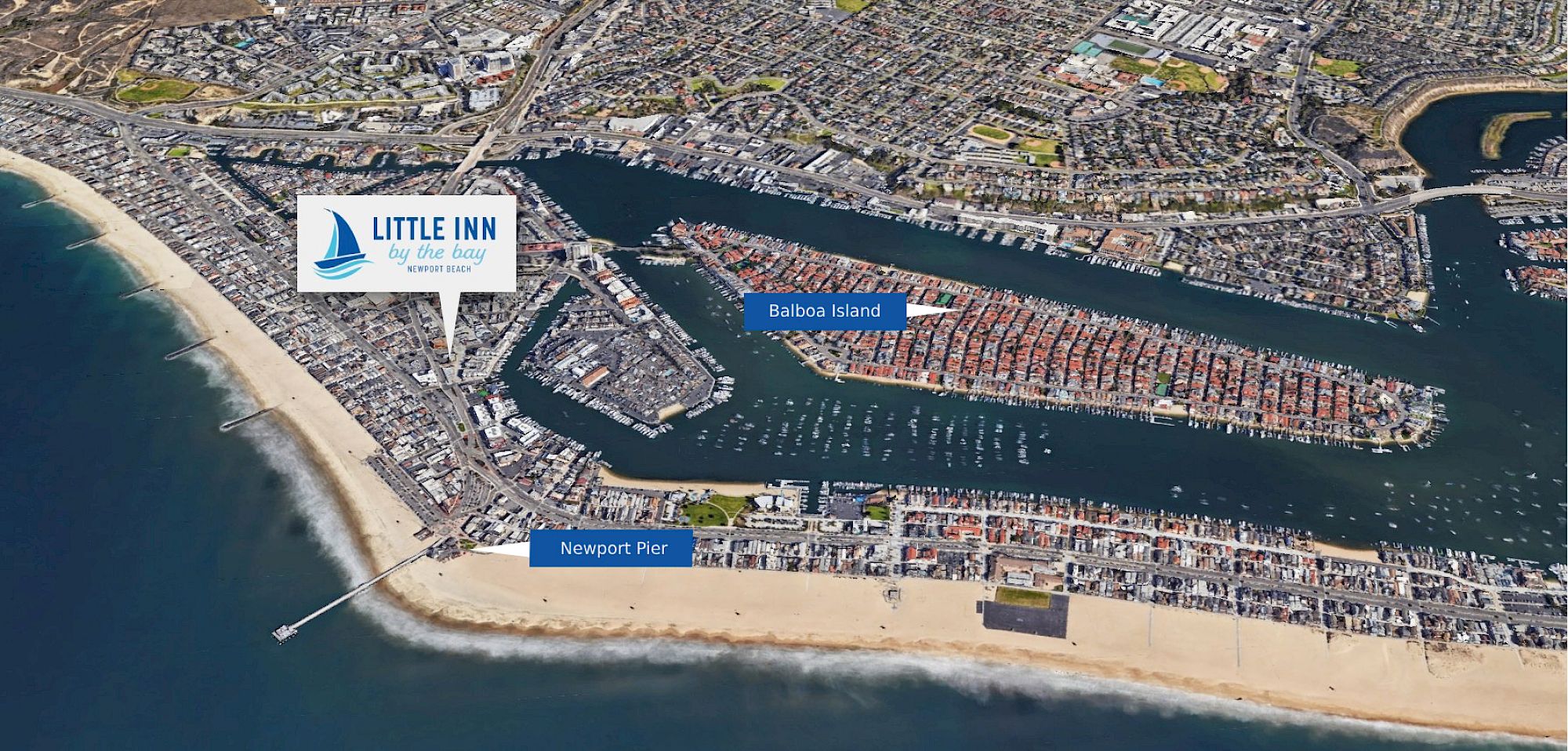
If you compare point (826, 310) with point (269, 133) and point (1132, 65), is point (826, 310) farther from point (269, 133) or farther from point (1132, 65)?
point (269, 133)

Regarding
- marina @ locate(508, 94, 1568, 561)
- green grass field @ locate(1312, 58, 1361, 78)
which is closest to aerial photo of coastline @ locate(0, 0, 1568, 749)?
marina @ locate(508, 94, 1568, 561)

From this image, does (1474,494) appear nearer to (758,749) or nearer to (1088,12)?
(758,749)

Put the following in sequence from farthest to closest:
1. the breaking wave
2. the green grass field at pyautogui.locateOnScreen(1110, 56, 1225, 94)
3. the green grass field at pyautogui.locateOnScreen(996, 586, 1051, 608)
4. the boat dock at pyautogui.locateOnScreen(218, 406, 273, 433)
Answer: the green grass field at pyautogui.locateOnScreen(1110, 56, 1225, 94) → the boat dock at pyautogui.locateOnScreen(218, 406, 273, 433) → the green grass field at pyautogui.locateOnScreen(996, 586, 1051, 608) → the breaking wave

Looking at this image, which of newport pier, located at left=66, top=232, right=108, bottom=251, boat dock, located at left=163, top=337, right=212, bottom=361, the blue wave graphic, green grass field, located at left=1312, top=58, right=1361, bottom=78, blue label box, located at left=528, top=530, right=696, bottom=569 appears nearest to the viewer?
blue label box, located at left=528, top=530, right=696, bottom=569

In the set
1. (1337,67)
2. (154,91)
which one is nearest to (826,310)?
(1337,67)

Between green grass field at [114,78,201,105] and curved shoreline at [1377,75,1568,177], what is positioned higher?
curved shoreline at [1377,75,1568,177]

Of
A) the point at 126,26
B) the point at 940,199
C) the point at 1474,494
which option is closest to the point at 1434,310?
the point at 1474,494

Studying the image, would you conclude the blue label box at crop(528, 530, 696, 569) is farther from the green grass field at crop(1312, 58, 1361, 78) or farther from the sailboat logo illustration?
the green grass field at crop(1312, 58, 1361, 78)
